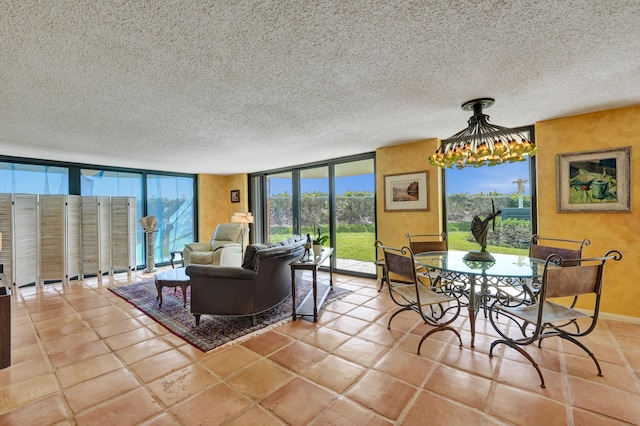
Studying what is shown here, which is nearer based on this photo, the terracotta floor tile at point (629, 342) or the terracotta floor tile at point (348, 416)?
the terracotta floor tile at point (348, 416)

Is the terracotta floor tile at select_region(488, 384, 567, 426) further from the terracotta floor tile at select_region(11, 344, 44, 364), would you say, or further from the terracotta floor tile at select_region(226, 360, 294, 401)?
the terracotta floor tile at select_region(11, 344, 44, 364)

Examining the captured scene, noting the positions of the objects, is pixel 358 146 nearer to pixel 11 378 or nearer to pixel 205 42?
pixel 205 42

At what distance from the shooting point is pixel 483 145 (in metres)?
2.32

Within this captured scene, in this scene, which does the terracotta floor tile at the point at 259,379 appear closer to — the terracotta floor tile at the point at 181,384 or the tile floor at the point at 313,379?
the tile floor at the point at 313,379

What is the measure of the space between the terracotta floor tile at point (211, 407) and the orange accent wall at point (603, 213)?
3736 millimetres

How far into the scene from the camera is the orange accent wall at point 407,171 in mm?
4070

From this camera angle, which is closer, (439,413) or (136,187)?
(439,413)

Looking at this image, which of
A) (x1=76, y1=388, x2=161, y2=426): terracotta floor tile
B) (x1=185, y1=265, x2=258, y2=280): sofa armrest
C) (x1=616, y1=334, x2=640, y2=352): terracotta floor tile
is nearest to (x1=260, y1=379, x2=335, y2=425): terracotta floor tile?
(x1=76, y1=388, x2=161, y2=426): terracotta floor tile

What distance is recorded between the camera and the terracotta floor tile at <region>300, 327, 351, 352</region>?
2.46 m

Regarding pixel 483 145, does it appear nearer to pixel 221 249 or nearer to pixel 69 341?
pixel 69 341

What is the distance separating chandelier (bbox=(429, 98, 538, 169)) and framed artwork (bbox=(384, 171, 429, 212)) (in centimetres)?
147

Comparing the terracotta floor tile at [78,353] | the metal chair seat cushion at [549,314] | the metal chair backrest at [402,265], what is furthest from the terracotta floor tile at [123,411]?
the metal chair seat cushion at [549,314]

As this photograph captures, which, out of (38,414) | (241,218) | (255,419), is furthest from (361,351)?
(241,218)

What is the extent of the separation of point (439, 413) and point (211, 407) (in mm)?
1396
